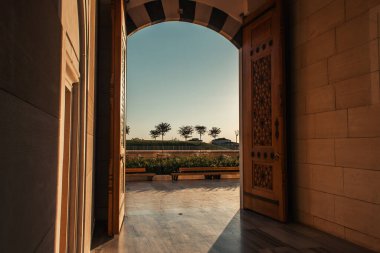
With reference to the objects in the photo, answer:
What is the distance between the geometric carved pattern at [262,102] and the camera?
452 cm

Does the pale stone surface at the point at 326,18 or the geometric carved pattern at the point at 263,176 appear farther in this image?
the geometric carved pattern at the point at 263,176

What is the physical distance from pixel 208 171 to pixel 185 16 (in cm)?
592

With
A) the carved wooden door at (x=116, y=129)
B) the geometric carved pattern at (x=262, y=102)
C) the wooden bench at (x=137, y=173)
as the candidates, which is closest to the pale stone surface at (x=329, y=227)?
the geometric carved pattern at (x=262, y=102)

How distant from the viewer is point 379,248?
2957 mm

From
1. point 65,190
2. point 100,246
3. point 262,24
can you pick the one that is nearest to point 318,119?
point 262,24

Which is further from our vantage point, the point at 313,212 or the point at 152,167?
the point at 152,167

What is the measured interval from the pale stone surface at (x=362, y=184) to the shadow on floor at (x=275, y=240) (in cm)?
49

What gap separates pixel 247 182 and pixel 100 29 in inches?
119

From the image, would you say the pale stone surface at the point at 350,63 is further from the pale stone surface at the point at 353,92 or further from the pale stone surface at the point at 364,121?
the pale stone surface at the point at 364,121

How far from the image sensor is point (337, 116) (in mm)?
3543

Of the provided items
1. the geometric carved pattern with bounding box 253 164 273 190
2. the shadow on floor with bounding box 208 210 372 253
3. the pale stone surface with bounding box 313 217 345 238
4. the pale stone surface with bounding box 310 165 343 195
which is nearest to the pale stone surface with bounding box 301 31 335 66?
the pale stone surface with bounding box 310 165 343 195

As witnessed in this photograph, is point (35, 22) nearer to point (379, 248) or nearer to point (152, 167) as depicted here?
point (379, 248)

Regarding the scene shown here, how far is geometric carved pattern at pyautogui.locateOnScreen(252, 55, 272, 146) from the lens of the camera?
14.8ft

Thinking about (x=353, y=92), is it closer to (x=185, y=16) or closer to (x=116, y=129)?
(x=116, y=129)
